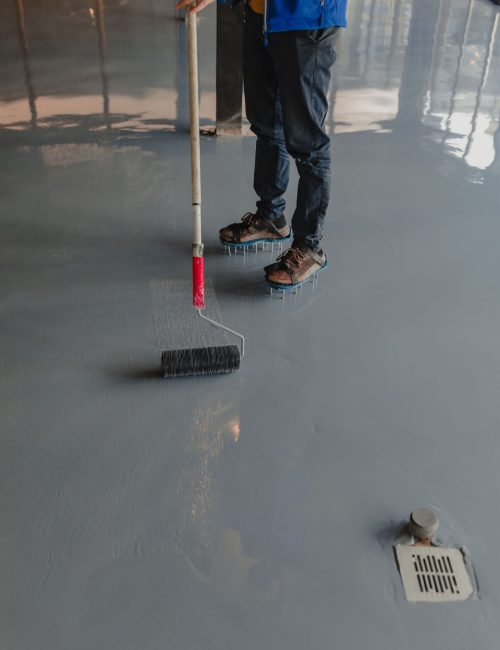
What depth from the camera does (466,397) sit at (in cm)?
207

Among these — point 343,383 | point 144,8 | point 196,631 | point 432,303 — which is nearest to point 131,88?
point 144,8

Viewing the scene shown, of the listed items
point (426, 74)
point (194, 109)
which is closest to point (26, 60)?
point (426, 74)

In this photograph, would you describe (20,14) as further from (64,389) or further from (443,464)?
(443,464)

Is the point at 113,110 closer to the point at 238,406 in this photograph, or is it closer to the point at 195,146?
the point at 195,146

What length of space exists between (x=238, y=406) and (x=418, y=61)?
4500mm

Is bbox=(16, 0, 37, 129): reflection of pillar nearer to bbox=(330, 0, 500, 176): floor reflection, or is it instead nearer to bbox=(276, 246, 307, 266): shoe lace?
bbox=(330, 0, 500, 176): floor reflection

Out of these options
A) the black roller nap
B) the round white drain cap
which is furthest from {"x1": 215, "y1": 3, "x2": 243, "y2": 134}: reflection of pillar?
the round white drain cap

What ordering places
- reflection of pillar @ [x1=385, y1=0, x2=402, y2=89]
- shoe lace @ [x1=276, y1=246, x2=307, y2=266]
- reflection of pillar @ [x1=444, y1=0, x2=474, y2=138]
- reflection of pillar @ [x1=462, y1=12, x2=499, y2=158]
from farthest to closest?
reflection of pillar @ [x1=385, y1=0, x2=402, y2=89] < reflection of pillar @ [x1=444, y1=0, x2=474, y2=138] < reflection of pillar @ [x1=462, y1=12, x2=499, y2=158] < shoe lace @ [x1=276, y1=246, x2=307, y2=266]

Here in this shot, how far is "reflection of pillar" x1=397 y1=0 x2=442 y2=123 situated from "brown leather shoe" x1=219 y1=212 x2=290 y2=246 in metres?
1.90

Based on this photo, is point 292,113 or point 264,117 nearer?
point 292,113

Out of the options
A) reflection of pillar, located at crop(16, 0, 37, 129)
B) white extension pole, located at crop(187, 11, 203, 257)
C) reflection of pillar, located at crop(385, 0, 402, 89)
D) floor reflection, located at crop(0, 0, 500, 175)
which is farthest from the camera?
reflection of pillar, located at crop(385, 0, 402, 89)

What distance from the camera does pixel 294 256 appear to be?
8.37 feet

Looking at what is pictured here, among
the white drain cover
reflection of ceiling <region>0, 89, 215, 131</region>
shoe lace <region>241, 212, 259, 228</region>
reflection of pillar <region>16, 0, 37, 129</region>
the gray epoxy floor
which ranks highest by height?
reflection of pillar <region>16, 0, 37, 129</region>

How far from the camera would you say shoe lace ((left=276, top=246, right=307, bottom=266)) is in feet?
8.35
